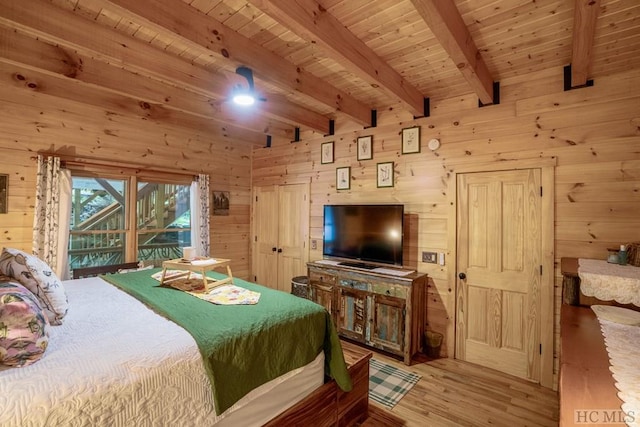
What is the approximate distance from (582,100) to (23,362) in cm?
398

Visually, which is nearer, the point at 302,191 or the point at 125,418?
the point at 125,418

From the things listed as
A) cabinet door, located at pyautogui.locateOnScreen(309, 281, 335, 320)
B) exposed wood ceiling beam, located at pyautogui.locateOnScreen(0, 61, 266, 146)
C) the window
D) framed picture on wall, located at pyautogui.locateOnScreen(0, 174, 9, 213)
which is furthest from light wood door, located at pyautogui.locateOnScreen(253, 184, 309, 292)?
framed picture on wall, located at pyautogui.locateOnScreen(0, 174, 9, 213)

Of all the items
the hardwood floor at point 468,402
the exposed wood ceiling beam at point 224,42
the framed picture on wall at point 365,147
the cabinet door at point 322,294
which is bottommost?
the hardwood floor at point 468,402

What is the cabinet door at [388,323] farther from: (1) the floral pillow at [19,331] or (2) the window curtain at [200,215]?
(1) the floral pillow at [19,331]

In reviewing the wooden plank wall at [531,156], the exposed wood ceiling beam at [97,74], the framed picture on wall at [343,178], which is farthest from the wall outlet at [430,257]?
the exposed wood ceiling beam at [97,74]

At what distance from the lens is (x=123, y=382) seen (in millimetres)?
1194

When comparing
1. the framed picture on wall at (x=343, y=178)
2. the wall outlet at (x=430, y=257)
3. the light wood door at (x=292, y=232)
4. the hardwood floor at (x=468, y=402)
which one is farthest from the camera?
the light wood door at (x=292, y=232)

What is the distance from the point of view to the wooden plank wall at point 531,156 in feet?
8.06

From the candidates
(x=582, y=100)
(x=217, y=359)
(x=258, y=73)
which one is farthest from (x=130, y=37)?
(x=582, y=100)

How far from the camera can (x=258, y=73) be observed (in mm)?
2467

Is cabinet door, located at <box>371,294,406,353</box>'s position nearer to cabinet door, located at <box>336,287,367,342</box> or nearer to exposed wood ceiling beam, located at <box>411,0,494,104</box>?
cabinet door, located at <box>336,287,367,342</box>

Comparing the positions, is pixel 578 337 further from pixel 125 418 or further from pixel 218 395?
pixel 125 418

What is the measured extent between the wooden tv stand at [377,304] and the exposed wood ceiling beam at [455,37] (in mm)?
1912

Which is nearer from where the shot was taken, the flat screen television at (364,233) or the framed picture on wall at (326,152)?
the flat screen television at (364,233)
